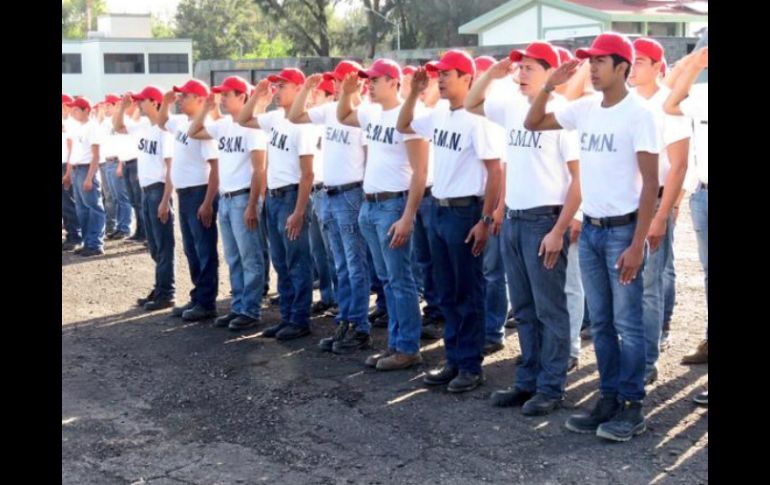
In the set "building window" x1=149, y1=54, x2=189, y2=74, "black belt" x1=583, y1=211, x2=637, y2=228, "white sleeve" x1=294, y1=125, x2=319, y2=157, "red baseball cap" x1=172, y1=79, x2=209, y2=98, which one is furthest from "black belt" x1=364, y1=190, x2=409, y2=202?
"building window" x1=149, y1=54, x2=189, y2=74

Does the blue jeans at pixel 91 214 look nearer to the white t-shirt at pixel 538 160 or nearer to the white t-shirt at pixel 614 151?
the white t-shirt at pixel 538 160

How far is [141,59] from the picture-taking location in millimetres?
58969

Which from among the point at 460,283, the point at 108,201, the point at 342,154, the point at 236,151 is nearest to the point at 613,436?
the point at 460,283

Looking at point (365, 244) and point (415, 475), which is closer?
point (415, 475)

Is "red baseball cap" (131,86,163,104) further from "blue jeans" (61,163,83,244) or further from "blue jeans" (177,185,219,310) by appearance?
"blue jeans" (61,163,83,244)

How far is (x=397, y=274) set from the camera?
703 centimetres

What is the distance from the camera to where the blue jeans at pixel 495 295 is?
761 centimetres

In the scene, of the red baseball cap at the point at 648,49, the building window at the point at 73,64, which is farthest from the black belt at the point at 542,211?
the building window at the point at 73,64

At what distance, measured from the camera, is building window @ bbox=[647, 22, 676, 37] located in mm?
35969

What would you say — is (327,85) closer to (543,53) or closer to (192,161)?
(192,161)
